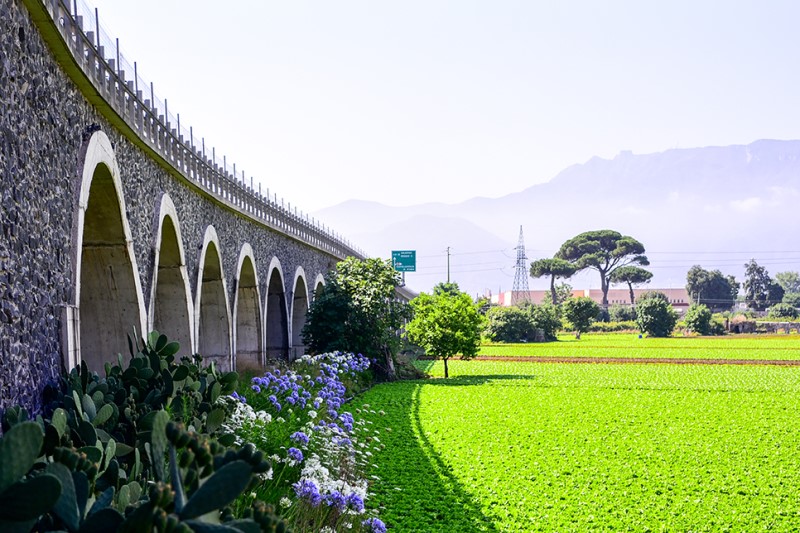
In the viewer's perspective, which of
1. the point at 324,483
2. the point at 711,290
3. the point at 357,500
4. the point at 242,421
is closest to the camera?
the point at 357,500

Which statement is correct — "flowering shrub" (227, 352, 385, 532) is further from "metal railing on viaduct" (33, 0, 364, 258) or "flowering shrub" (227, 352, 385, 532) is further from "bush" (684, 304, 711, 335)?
"bush" (684, 304, 711, 335)

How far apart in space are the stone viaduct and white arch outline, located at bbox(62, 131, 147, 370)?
0.06 feet

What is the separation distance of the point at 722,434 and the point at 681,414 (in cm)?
246

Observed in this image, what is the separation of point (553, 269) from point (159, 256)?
10057 centimetres

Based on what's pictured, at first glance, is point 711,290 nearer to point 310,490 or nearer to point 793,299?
point 793,299

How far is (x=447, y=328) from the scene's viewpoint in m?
26.5

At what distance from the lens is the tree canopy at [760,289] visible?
113 meters

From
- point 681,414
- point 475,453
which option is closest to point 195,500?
point 475,453

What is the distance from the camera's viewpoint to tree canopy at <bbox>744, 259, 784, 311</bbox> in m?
113

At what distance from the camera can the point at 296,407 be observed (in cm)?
1047

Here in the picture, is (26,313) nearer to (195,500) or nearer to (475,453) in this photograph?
(195,500)

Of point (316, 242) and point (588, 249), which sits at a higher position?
point (588, 249)

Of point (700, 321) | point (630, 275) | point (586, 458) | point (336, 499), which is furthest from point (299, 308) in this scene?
point (630, 275)

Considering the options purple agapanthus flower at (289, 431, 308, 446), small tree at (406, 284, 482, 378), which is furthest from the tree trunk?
purple agapanthus flower at (289, 431, 308, 446)
